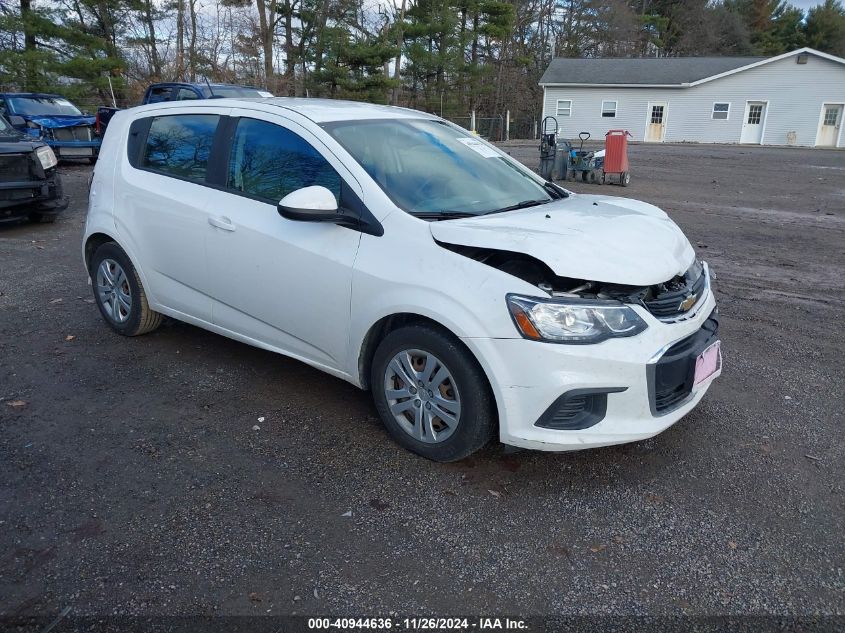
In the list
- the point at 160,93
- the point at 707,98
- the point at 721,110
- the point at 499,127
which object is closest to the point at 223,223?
the point at 160,93

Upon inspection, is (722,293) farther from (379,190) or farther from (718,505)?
(379,190)

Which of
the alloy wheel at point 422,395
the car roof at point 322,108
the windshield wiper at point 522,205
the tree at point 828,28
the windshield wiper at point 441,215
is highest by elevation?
the tree at point 828,28

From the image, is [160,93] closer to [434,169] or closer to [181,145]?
[181,145]

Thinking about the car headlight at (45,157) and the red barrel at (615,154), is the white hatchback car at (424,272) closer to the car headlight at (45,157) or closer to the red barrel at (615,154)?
the car headlight at (45,157)

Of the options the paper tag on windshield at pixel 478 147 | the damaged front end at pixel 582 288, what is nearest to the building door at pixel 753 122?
the paper tag on windshield at pixel 478 147

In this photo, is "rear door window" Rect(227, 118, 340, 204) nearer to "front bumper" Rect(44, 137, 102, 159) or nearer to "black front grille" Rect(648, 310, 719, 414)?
"black front grille" Rect(648, 310, 719, 414)

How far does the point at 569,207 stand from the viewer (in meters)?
3.78

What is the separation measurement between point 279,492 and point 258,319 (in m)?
1.23

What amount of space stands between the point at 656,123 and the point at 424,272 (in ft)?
125

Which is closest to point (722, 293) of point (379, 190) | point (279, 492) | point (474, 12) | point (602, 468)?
point (602, 468)

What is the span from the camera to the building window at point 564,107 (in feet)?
125

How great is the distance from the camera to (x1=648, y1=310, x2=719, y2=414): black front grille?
296 cm

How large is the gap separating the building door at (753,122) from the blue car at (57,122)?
1295 inches

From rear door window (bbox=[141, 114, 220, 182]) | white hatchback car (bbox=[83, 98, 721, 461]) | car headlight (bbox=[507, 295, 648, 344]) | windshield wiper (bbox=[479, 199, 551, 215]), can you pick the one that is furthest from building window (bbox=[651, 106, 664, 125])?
car headlight (bbox=[507, 295, 648, 344])
